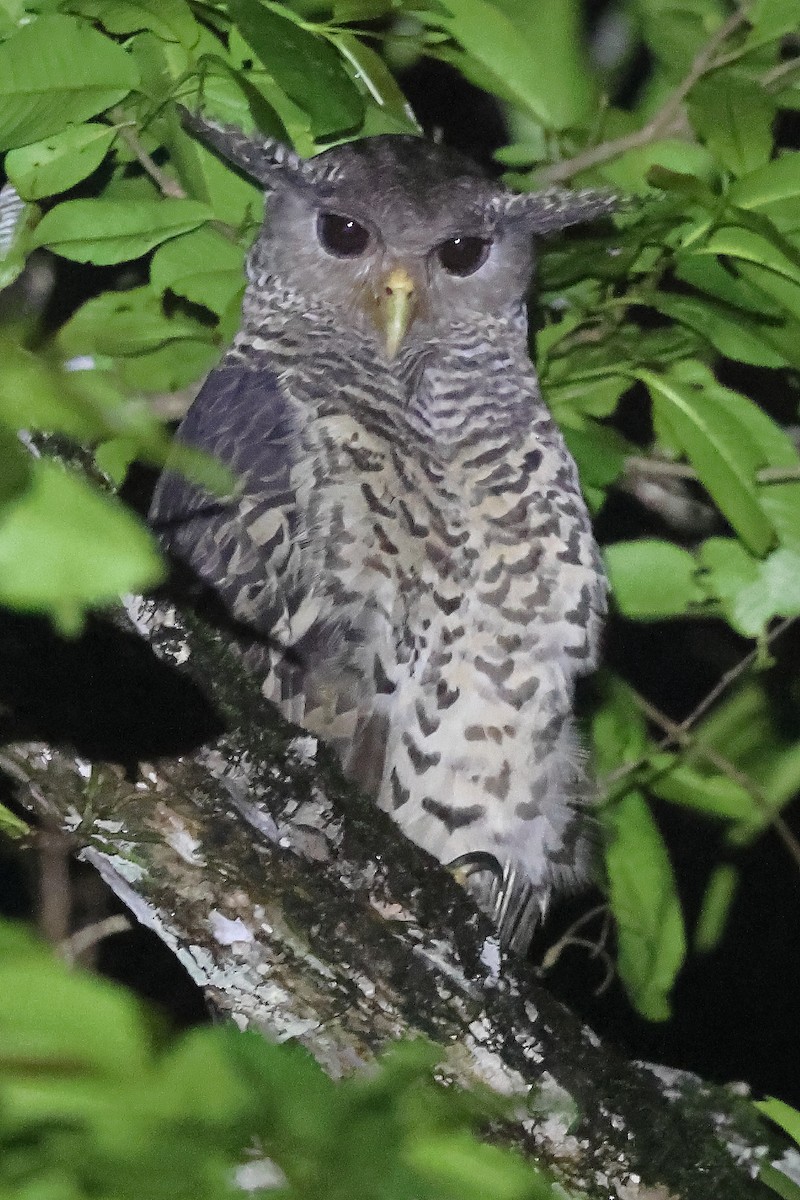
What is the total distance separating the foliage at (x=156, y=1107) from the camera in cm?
24

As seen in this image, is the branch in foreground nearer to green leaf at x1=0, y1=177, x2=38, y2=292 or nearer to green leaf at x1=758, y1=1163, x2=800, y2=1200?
green leaf at x1=758, y1=1163, x2=800, y2=1200

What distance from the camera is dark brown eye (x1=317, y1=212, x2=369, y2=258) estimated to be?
4.09ft

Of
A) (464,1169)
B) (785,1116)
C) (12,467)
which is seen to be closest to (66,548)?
(12,467)

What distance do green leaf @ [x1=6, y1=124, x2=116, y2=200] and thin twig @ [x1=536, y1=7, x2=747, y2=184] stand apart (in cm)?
42

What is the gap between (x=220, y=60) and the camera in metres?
0.88

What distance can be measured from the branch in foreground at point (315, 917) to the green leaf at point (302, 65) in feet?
1.38

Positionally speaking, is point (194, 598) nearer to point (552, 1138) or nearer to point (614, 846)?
point (552, 1138)

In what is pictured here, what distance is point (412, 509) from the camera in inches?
41.6

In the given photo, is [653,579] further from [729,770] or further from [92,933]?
[92,933]

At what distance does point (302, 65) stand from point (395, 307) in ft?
1.23

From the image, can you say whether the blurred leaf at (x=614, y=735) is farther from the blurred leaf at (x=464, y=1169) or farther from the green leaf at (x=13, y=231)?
the blurred leaf at (x=464, y=1169)

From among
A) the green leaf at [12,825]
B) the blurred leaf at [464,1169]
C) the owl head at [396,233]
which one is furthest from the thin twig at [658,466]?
the blurred leaf at [464,1169]

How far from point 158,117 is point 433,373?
1.34ft

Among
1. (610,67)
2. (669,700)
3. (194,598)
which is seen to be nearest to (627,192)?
(610,67)
